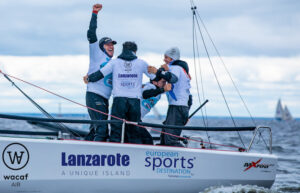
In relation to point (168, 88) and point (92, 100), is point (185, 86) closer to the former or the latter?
point (168, 88)

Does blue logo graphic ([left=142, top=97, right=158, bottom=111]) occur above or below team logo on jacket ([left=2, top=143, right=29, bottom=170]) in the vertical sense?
above

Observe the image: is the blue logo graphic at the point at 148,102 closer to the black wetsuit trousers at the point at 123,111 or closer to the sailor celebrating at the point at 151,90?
the sailor celebrating at the point at 151,90

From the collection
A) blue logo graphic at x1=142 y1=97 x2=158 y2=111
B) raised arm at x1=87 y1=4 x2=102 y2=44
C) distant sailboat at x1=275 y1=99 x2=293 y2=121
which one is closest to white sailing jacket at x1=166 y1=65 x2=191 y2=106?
blue logo graphic at x1=142 y1=97 x2=158 y2=111

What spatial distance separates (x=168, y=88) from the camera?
6062 mm

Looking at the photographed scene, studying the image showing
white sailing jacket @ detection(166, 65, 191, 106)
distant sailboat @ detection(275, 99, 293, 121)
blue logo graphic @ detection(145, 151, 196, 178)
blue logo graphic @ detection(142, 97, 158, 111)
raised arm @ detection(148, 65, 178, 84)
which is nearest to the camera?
blue logo graphic @ detection(145, 151, 196, 178)

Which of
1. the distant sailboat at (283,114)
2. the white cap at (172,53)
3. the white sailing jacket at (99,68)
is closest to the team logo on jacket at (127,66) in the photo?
the white sailing jacket at (99,68)

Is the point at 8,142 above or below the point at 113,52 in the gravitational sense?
below

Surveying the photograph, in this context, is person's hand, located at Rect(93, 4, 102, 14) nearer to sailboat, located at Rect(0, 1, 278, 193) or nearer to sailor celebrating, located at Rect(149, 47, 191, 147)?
sailor celebrating, located at Rect(149, 47, 191, 147)

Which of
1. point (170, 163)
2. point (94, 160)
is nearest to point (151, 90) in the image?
point (170, 163)

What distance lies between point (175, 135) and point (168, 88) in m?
0.76

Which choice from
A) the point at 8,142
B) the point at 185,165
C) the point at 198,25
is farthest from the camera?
the point at 198,25

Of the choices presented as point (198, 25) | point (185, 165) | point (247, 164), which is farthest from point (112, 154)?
point (198, 25)

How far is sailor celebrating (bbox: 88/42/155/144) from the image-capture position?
584 cm

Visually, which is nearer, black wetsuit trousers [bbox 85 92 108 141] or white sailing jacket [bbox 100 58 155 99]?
white sailing jacket [bbox 100 58 155 99]
